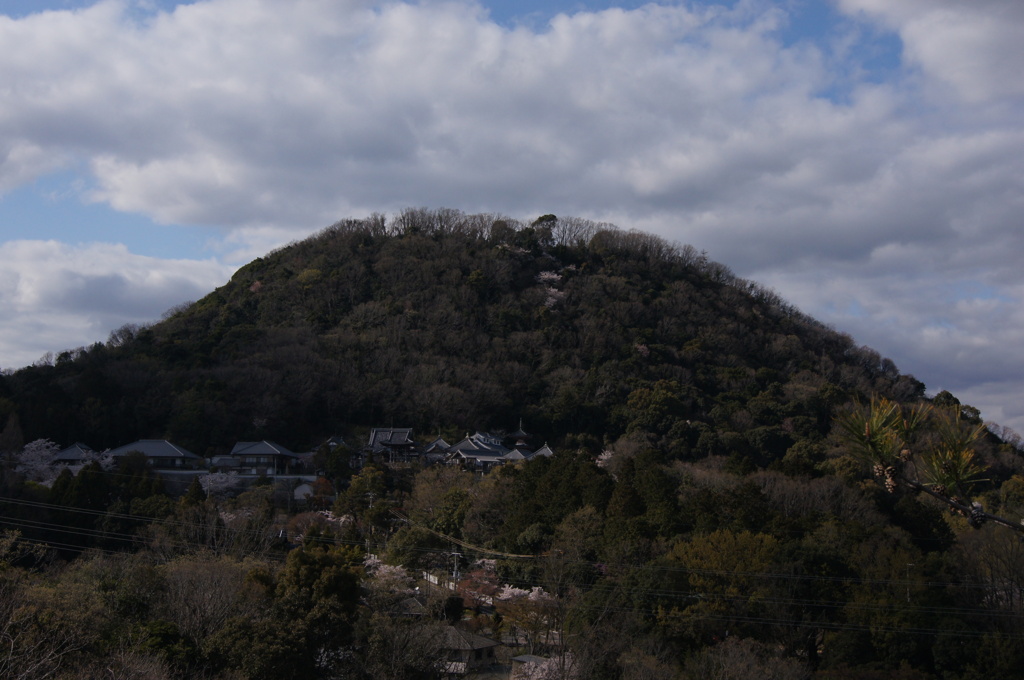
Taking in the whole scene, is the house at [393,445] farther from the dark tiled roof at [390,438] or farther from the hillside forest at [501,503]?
the hillside forest at [501,503]

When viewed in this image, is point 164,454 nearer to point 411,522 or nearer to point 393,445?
point 393,445

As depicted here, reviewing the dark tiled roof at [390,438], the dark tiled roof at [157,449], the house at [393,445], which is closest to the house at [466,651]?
the house at [393,445]

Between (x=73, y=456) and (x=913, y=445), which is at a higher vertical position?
(x=913, y=445)

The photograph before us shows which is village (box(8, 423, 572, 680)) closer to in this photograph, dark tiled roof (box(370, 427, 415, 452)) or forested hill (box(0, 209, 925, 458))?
dark tiled roof (box(370, 427, 415, 452))

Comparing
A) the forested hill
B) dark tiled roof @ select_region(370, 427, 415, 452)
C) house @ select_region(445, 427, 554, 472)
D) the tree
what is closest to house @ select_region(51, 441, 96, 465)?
the forested hill

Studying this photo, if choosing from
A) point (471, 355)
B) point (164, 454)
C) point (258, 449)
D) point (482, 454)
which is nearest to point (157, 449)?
point (164, 454)
